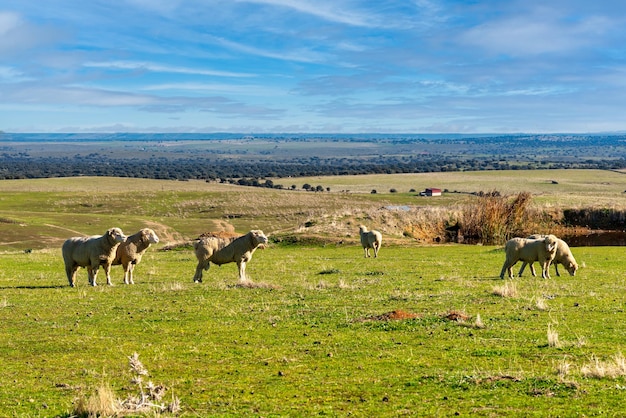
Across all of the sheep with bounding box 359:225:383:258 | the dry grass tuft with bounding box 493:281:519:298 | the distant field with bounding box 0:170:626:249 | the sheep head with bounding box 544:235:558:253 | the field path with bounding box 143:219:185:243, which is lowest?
the field path with bounding box 143:219:185:243

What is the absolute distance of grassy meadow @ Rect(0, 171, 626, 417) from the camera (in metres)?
9.54

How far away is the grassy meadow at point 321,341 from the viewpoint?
954cm

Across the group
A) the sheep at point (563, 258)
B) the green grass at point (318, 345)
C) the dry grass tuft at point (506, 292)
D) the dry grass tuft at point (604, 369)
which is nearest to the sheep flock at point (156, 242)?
the sheep at point (563, 258)

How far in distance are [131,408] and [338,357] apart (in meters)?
4.32

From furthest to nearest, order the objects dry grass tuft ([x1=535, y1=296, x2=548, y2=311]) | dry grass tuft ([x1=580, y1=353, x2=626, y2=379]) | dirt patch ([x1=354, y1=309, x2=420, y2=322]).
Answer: dry grass tuft ([x1=535, y1=296, x2=548, y2=311]) < dirt patch ([x1=354, y1=309, x2=420, y2=322]) < dry grass tuft ([x1=580, y1=353, x2=626, y2=379])

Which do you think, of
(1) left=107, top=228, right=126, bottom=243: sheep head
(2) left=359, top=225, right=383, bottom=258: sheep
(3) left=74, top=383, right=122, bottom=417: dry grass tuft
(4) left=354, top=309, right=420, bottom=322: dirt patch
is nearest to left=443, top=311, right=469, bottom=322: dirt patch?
(4) left=354, top=309, right=420, bottom=322: dirt patch

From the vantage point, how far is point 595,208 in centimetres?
5769

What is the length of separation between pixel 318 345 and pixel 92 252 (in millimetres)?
12058

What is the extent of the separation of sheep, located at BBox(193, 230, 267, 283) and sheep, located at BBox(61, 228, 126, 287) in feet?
9.29

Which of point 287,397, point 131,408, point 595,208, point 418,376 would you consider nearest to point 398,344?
point 418,376

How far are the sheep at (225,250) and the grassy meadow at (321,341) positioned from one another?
2.81 feet

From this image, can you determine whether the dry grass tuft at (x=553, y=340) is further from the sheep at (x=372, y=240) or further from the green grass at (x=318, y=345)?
the sheep at (x=372, y=240)

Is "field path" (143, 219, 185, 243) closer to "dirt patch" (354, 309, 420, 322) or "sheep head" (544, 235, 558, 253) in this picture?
"sheep head" (544, 235, 558, 253)

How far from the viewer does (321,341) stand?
526 inches
